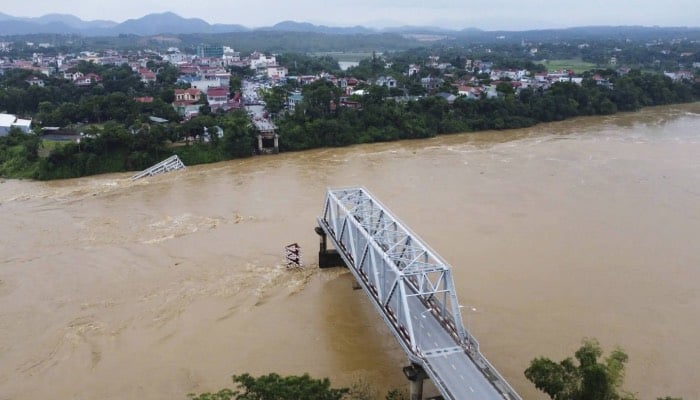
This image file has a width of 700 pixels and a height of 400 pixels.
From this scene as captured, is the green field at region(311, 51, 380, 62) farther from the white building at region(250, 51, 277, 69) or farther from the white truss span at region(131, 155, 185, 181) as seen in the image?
the white truss span at region(131, 155, 185, 181)

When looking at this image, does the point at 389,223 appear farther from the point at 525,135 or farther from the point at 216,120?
the point at 525,135

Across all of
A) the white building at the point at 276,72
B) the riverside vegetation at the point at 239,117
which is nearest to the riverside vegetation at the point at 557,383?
the riverside vegetation at the point at 239,117

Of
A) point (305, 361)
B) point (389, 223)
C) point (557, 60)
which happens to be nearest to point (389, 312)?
point (305, 361)

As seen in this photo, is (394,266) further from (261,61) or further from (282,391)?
(261,61)

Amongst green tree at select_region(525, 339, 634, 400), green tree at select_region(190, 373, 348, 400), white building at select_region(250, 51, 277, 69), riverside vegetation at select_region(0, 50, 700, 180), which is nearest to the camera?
green tree at select_region(525, 339, 634, 400)

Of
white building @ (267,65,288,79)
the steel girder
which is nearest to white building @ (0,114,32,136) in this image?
the steel girder

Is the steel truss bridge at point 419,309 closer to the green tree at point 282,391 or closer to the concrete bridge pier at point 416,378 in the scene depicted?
A: the concrete bridge pier at point 416,378
